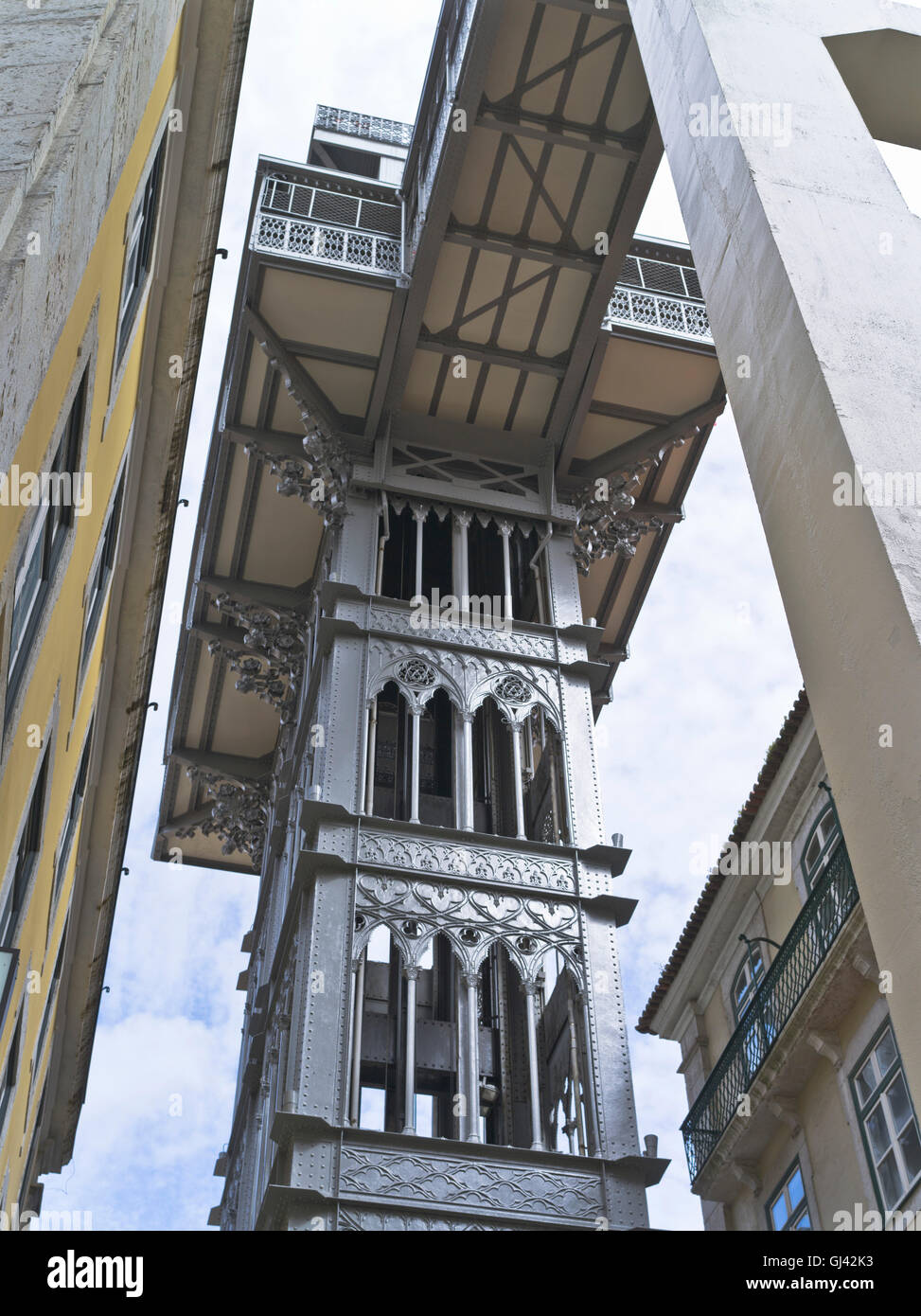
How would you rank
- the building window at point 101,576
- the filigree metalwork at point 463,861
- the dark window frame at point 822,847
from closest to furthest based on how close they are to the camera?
the building window at point 101,576 → the dark window frame at point 822,847 → the filigree metalwork at point 463,861

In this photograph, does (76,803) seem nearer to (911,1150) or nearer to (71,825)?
(71,825)

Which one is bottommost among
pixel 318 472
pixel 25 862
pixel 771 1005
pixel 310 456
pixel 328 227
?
pixel 25 862

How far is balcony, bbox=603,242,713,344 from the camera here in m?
18.1

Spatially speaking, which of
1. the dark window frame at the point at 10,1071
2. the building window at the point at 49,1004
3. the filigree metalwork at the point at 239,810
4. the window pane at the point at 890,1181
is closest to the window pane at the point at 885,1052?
the window pane at the point at 890,1181

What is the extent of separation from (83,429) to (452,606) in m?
8.89

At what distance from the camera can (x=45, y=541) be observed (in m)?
7.24

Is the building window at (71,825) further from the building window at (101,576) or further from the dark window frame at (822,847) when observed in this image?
the dark window frame at (822,847)

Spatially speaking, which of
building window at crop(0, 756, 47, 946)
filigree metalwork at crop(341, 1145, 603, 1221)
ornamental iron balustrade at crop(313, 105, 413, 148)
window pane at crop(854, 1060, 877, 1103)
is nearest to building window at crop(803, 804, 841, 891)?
window pane at crop(854, 1060, 877, 1103)

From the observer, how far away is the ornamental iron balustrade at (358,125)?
24141mm

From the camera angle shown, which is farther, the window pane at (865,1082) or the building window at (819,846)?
the building window at (819,846)

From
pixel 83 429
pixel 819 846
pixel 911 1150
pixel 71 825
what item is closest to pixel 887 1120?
pixel 911 1150

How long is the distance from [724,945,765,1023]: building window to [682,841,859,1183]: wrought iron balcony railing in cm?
66

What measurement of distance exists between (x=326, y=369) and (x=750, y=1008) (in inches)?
374
